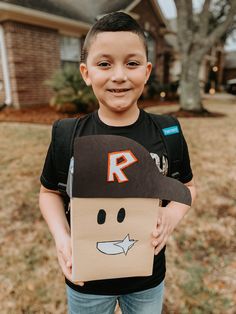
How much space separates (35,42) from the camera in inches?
370

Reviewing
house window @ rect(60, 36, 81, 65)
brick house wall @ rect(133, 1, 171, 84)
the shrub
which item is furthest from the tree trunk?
brick house wall @ rect(133, 1, 171, 84)

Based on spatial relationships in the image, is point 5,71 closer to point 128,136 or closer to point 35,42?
point 35,42

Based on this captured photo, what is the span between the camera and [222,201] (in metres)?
3.71

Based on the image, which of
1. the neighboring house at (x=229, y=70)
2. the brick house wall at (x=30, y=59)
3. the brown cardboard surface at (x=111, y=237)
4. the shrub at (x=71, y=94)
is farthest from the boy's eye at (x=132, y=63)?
the neighboring house at (x=229, y=70)

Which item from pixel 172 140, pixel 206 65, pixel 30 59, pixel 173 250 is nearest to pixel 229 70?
pixel 206 65

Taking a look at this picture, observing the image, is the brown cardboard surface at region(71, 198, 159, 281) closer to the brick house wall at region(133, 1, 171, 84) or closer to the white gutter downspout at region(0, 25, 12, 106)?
the white gutter downspout at region(0, 25, 12, 106)

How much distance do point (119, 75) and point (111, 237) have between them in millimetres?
541

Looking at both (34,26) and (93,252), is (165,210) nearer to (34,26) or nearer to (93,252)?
(93,252)

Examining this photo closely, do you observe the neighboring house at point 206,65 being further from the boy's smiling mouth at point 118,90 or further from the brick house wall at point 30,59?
the boy's smiling mouth at point 118,90

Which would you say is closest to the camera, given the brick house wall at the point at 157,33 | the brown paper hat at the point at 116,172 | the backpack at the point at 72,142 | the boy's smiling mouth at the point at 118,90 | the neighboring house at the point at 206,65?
the brown paper hat at the point at 116,172

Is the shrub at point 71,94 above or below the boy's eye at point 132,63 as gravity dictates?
below

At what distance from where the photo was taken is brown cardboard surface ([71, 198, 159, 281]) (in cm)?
81

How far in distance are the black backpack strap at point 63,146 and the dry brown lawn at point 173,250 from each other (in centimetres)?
155

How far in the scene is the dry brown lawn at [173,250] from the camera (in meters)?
2.27
